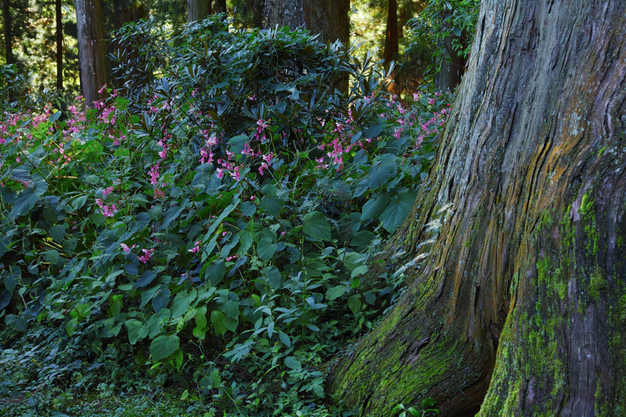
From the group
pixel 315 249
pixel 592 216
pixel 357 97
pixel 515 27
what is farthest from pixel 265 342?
pixel 357 97

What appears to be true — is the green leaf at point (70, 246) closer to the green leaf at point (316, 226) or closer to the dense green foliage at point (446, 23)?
the green leaf at point (316, 226)

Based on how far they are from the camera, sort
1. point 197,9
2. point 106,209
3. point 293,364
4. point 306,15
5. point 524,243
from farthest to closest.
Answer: point 197,9
point 306,15
point 106,209
point 293,364
point 524,243

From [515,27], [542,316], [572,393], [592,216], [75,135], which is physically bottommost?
[572,393]

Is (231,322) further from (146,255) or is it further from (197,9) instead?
(197,9)

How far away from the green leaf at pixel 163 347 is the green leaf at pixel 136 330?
0.17 meters

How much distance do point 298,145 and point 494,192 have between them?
7.33ft

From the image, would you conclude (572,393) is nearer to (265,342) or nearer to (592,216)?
(592,216)

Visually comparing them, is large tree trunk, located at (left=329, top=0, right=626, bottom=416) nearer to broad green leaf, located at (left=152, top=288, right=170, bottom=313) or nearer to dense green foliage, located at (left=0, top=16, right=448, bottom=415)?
dense green foliage, located at (left=0, top=16, right=448, bottom=415)

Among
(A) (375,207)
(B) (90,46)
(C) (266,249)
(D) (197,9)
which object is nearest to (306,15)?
(A) (375,207)

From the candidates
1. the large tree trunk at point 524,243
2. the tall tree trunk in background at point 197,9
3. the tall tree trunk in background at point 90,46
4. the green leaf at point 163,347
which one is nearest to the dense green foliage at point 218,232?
the green leaf at point 163,347

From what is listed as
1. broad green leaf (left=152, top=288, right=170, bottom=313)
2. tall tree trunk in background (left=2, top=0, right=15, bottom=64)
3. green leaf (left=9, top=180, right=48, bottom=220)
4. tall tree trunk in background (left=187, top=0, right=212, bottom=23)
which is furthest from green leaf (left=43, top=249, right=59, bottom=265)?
tall tree trunk in background (left=2, top=0, right=15, bottom=64)

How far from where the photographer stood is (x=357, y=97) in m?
3.96

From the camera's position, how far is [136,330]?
9.05 ft

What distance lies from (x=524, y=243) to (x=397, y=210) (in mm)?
1432
